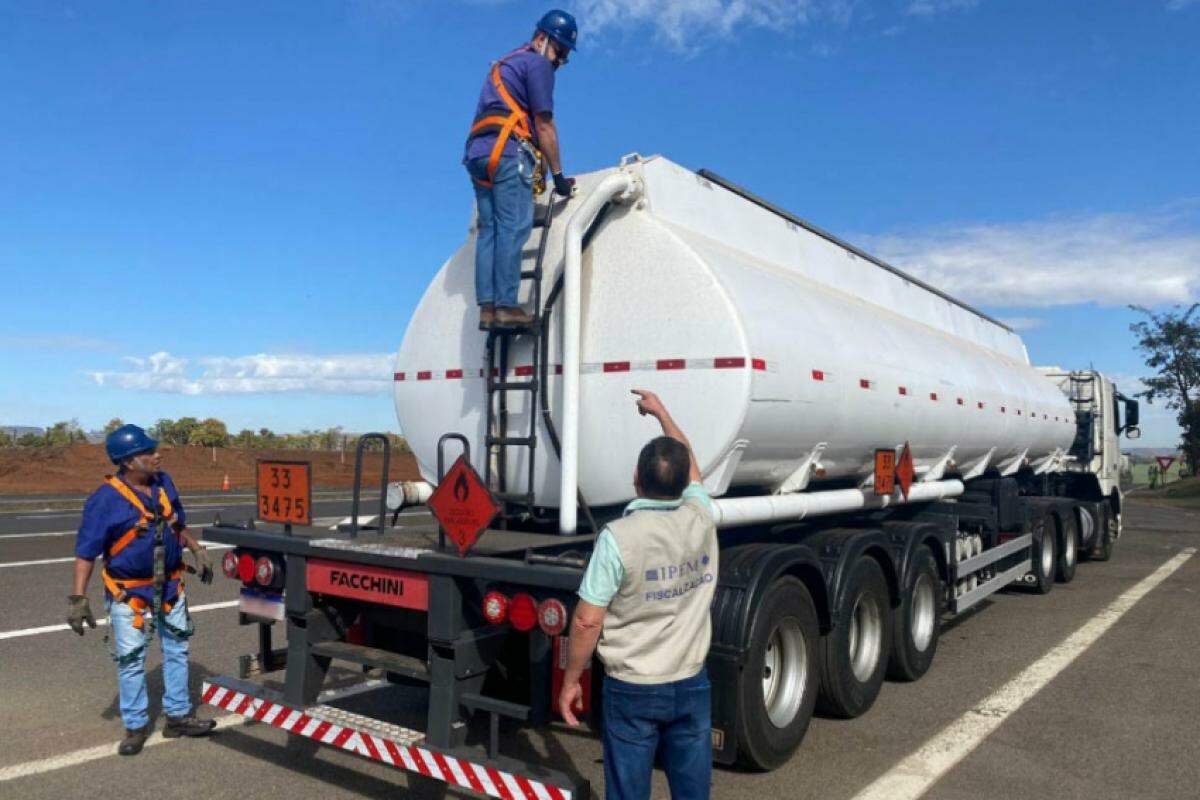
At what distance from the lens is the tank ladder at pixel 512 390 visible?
511cm

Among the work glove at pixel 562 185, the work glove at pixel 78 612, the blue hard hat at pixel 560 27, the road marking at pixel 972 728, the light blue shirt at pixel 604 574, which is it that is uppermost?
the blue hard hat at pixel 560 27

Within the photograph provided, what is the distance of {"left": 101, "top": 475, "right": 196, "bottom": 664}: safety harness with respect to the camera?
500cm

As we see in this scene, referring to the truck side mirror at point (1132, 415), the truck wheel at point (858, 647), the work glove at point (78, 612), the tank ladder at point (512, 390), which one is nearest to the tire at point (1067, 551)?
the truck side mirror at point (1132, 415)

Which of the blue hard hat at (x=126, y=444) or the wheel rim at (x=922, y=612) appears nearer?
the blue hard hat at (x=126, y=444)

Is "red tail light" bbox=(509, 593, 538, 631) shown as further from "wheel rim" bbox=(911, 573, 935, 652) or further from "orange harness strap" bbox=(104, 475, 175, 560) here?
"wheel rim" bbox=(911, 573, 935, 652)

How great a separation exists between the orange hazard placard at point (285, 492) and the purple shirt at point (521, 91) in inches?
77.0

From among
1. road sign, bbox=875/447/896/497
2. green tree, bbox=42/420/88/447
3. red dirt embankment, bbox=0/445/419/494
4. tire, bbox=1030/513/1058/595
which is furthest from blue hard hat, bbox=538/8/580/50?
green tree, bbox=42/420/88/447

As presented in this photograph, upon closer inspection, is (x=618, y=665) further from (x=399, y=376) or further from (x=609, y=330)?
(x=399, y=376)

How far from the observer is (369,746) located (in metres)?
4.15

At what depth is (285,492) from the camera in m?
4.74

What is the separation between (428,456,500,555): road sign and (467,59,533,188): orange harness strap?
1.76 m

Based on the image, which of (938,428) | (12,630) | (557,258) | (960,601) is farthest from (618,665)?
(12,630)

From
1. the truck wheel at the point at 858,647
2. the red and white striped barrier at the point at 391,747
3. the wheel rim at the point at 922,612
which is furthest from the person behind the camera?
the wheel rim at the point at 922,612

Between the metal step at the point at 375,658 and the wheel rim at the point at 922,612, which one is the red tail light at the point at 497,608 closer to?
the metal step at the point at 375,658
